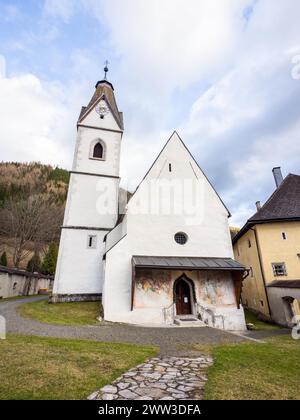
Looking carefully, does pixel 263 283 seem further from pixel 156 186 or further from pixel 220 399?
pixel 220 399

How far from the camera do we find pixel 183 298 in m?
13.2

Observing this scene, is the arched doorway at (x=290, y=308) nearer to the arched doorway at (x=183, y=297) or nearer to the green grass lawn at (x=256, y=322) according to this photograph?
the green grass lawn at (x=256, y=322)

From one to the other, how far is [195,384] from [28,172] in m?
99.1

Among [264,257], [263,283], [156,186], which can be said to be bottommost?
[263,283]

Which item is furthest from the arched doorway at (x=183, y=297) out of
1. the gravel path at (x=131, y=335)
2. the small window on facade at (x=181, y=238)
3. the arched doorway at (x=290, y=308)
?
the arched doorway at (x=290, y=308)

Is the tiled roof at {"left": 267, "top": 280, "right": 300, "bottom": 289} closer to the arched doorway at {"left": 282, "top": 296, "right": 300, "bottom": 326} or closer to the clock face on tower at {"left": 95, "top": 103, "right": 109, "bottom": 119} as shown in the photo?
the arched doorway at {"left": 282, "top": 296, "right": 300, "bottom": 326}

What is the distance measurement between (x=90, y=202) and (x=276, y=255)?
14.6m

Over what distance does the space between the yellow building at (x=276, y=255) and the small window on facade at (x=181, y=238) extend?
575 cm

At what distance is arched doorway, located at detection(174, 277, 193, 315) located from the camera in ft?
42.8

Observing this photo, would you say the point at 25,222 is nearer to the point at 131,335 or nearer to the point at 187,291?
the point at 187,291

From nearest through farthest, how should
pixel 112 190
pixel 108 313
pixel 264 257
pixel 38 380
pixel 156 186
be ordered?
1. pixel 38 380
2. pixel 108 313
3. pixel 156 186
4. pixel 264 257
5. pixel 112 190

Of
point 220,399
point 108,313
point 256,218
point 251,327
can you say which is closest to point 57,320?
point 108,313

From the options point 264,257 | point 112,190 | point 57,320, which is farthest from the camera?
point 112,190

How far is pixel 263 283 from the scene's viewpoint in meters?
15.8
